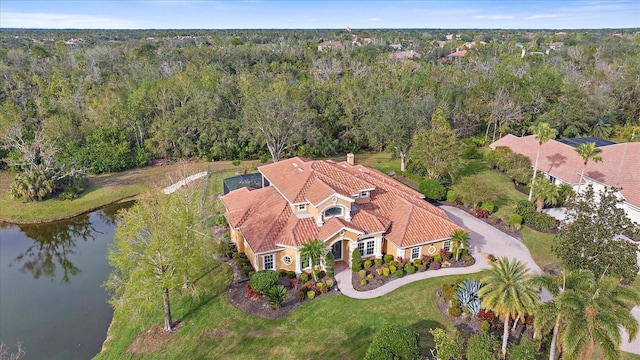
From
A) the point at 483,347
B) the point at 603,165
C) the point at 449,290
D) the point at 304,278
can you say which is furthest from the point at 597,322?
the point at 603,165

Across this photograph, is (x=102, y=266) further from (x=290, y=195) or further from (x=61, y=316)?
(x=290, y=195)

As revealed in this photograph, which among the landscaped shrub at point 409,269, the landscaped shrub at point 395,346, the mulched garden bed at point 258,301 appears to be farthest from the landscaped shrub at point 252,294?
the landscaped shrub at point 409,269

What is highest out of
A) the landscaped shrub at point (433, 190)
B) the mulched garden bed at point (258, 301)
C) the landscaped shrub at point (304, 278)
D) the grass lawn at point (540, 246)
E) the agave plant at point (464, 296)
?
the landscaped shrub at point (433, 190)

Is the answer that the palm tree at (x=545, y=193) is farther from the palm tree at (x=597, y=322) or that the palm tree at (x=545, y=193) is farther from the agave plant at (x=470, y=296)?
the palm tree at (x=597, y=322)

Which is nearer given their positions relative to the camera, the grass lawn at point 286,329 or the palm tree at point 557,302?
the palm tree at point 557,302

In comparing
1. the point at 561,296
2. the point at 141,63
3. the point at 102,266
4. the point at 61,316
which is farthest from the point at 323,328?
the point at 141,63

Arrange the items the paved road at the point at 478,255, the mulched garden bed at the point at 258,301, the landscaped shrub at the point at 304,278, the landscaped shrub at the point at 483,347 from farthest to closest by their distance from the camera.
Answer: the landscaped shrub at the point at 304,278
the paved road at the point at 478,255
the mulched garden bed at the point at 258,301
the landscaped shrub at the point at 483,347

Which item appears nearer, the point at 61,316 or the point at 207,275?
the point at 61,316
